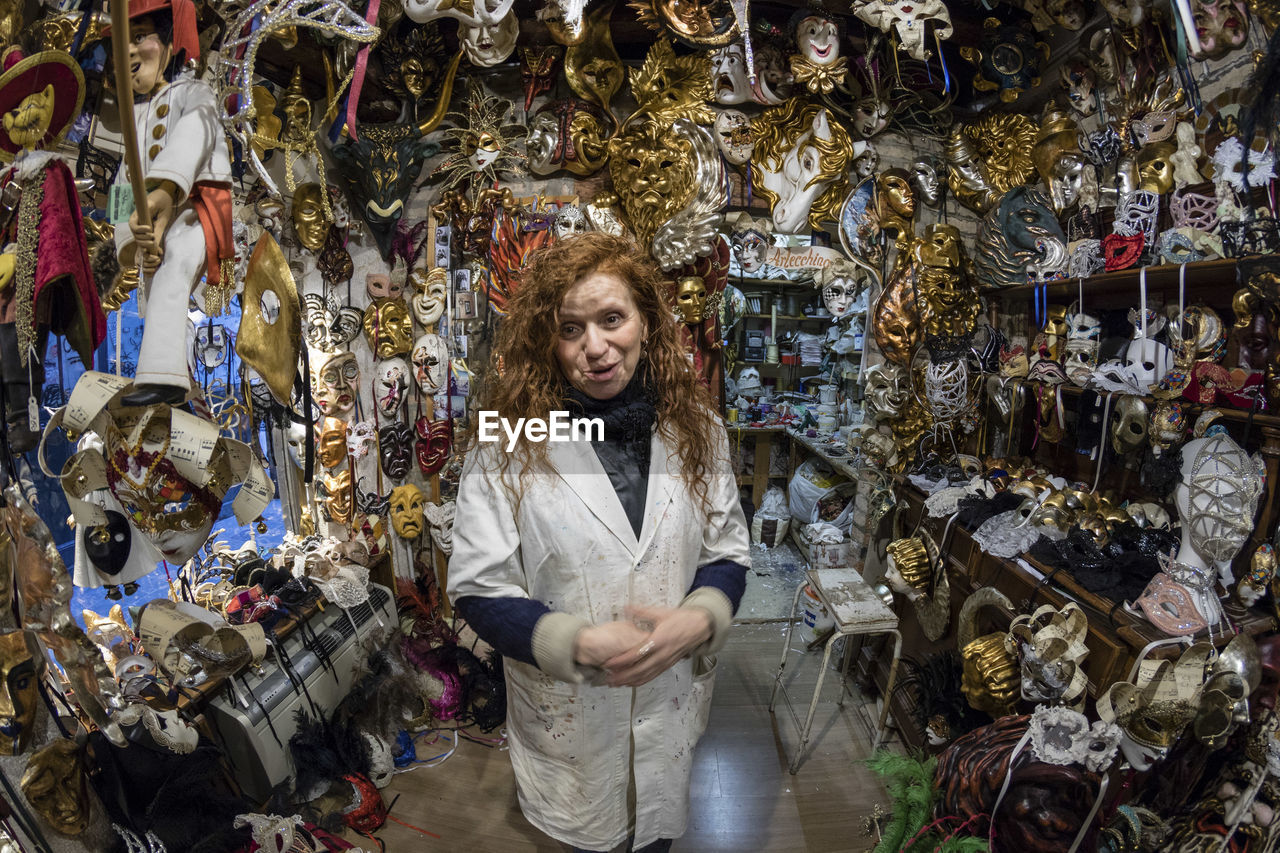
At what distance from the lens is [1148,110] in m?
2.05

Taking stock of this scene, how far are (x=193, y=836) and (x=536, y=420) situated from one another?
1.66 metres

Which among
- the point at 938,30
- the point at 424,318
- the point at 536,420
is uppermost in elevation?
the point at 938,30

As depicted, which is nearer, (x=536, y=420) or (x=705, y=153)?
(x=536, y=420)

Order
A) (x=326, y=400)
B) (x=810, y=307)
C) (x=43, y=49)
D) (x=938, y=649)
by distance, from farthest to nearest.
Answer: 1. (x=810, y=307)
2. (x=326, y=400)
3. (x=938, y=649)
4. (x=43, y=49)

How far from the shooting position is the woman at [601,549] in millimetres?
1080

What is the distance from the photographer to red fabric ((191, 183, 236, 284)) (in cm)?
122

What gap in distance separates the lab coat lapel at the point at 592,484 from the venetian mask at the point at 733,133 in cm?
201

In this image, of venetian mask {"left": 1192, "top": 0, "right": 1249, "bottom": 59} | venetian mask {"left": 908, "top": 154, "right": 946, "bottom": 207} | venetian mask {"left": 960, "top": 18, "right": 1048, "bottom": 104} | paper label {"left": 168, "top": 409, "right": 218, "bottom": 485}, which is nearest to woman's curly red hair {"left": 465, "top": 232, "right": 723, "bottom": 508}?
paper label {"left": 168, "top": 409, "right": 218, "bottom": 485}

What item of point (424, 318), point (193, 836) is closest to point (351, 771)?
point (193, 836)

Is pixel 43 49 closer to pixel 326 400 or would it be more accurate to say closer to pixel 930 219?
pixel 326 400

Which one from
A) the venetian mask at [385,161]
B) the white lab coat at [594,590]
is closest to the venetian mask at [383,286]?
the venetian mask at [385,161]

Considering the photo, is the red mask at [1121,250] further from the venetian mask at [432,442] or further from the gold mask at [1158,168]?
the venetian mask at [432,442]

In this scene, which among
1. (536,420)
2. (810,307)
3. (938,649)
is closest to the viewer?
(536,420)

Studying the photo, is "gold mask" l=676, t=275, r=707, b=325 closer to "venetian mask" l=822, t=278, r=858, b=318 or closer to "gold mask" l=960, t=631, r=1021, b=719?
"venetian mask" l=822, t=278, r=858, b=318
